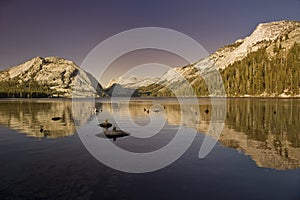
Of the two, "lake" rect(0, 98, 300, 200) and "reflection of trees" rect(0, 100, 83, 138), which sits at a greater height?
"reflection of trees" rect(0, 100, 83, 138)

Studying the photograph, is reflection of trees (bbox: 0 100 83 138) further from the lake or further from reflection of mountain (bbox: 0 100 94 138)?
the lake

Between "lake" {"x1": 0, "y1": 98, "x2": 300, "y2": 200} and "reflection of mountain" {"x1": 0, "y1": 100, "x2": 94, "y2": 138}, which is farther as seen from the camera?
"reflection of mountain" {"x1": 0, "y1": 100, "x2": 94, "y2": 138}

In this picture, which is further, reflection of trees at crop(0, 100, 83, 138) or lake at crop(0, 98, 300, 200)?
reflection of trees at crop(0, 100, 83, 138)

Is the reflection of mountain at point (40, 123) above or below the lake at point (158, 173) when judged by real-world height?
above

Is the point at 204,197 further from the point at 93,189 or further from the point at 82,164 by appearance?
the point at 82,164

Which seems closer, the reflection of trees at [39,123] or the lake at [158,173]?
the lake at [158,173]

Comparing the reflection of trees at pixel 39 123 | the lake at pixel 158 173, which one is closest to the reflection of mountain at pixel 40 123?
the reflection of trees at pixel 39 123

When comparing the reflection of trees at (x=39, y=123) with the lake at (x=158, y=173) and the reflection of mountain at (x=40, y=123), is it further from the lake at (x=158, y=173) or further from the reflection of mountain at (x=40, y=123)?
the lake at (x=158, y=173)

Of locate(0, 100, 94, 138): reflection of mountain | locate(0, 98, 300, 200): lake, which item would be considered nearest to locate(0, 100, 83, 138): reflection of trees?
locate(0, 100, 94, 138): reflection of mountain

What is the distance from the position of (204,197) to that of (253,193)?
3.97 m

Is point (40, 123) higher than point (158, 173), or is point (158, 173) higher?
point (40, 123)

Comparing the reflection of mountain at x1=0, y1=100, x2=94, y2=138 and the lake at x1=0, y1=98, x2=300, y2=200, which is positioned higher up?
the reflection of mountain at x1=0, y1=100, x2=94, y2=138

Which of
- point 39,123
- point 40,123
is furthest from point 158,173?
point 39,123

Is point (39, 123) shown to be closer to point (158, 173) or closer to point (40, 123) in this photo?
point (40, 123)
